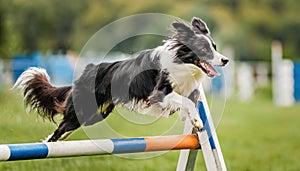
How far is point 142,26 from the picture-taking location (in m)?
4.16

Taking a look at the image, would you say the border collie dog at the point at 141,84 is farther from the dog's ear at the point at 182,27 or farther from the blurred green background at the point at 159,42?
the blurred green background at the point at 159,42

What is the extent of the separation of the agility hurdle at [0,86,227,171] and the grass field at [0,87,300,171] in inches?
6.8

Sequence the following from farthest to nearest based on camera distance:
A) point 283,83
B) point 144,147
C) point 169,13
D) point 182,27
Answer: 1. point 169,13
2. point 283,83
3. point 182,27
4. point 144,147

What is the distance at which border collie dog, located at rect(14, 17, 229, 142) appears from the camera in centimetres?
292

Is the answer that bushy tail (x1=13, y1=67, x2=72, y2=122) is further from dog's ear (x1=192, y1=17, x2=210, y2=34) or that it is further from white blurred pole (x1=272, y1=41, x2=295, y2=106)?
white blurred pole (x1=272, y1=41, x2=295, y2=106)

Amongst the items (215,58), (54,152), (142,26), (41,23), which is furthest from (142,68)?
(41,23)

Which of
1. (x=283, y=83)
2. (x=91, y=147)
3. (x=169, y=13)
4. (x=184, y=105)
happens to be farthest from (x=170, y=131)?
(x=169, y=13)

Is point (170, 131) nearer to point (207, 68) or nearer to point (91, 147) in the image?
point (207, 68)

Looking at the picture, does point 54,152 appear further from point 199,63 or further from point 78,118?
point 199,63

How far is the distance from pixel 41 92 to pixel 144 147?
54cm

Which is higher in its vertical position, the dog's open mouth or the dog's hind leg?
the dog's open mouth

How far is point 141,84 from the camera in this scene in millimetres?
2912

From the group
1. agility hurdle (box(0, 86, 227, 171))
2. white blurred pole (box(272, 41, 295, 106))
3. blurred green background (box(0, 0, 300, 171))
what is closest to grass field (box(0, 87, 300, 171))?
blurred green background (box(0, 0, 300, 171))

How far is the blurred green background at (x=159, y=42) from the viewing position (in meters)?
3.62
